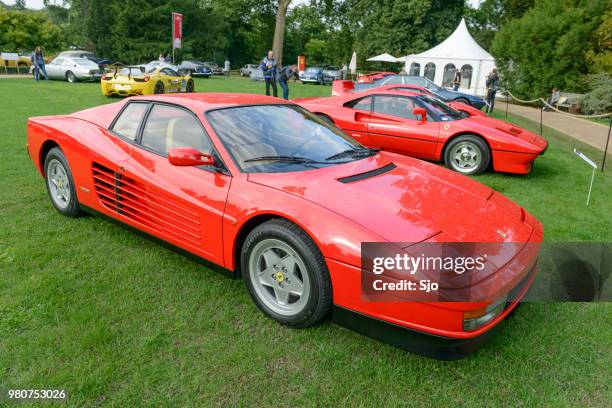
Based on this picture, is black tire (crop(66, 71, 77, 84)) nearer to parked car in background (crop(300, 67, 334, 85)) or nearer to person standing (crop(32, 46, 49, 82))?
person standing (crop(32, 46, 49, 82))

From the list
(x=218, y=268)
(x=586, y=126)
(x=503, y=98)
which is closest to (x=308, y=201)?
(x=218, y=268)

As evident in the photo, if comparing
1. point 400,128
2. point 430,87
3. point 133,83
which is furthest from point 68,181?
point 430,87

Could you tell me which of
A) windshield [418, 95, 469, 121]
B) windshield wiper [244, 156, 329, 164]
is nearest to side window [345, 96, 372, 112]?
windshield [418, 95, 469, 121]

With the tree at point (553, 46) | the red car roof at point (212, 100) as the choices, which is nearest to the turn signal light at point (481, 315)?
the red car roof at point (212, 100)

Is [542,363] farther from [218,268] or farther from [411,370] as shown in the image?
[218,268]

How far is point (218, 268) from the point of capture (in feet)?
9.41

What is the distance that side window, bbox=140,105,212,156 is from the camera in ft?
10.3

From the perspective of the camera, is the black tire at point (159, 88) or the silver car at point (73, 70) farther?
the silver car at point (73, 70)

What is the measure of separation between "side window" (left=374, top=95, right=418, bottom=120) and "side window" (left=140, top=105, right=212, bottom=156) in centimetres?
459

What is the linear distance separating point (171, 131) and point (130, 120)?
21.2 inches

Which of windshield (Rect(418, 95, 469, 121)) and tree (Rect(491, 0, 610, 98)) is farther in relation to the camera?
tree (Rect(491, 0, 610, 98))

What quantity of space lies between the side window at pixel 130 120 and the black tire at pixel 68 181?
673 mm

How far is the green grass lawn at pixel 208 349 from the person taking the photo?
2.18 m

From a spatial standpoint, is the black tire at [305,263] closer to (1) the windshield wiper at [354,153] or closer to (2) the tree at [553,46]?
(1) the windshield wiper at [354,153]
